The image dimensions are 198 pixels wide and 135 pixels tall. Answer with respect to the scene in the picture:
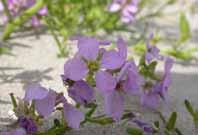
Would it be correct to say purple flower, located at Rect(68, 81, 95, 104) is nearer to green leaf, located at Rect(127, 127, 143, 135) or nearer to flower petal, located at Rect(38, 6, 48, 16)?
green leaf, located at Rect(127, 127, 143, 135)

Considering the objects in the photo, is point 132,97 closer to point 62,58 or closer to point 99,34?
point 62,58

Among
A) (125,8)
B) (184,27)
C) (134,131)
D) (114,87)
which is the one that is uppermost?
(125,8)

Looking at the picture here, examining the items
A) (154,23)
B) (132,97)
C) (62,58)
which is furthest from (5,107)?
(154,23)

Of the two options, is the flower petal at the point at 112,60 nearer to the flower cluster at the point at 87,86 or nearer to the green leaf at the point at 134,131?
the flower cluster at the point at 87,86

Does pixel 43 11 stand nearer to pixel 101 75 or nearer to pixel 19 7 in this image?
pixel 19 7

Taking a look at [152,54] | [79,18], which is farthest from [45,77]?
[79,18]

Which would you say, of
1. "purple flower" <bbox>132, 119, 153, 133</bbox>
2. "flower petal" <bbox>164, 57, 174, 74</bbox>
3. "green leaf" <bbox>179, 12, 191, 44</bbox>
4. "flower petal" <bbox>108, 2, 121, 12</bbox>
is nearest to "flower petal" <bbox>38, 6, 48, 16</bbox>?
"flower petal" <bbox>108, 2, 121, 12</bbox>
